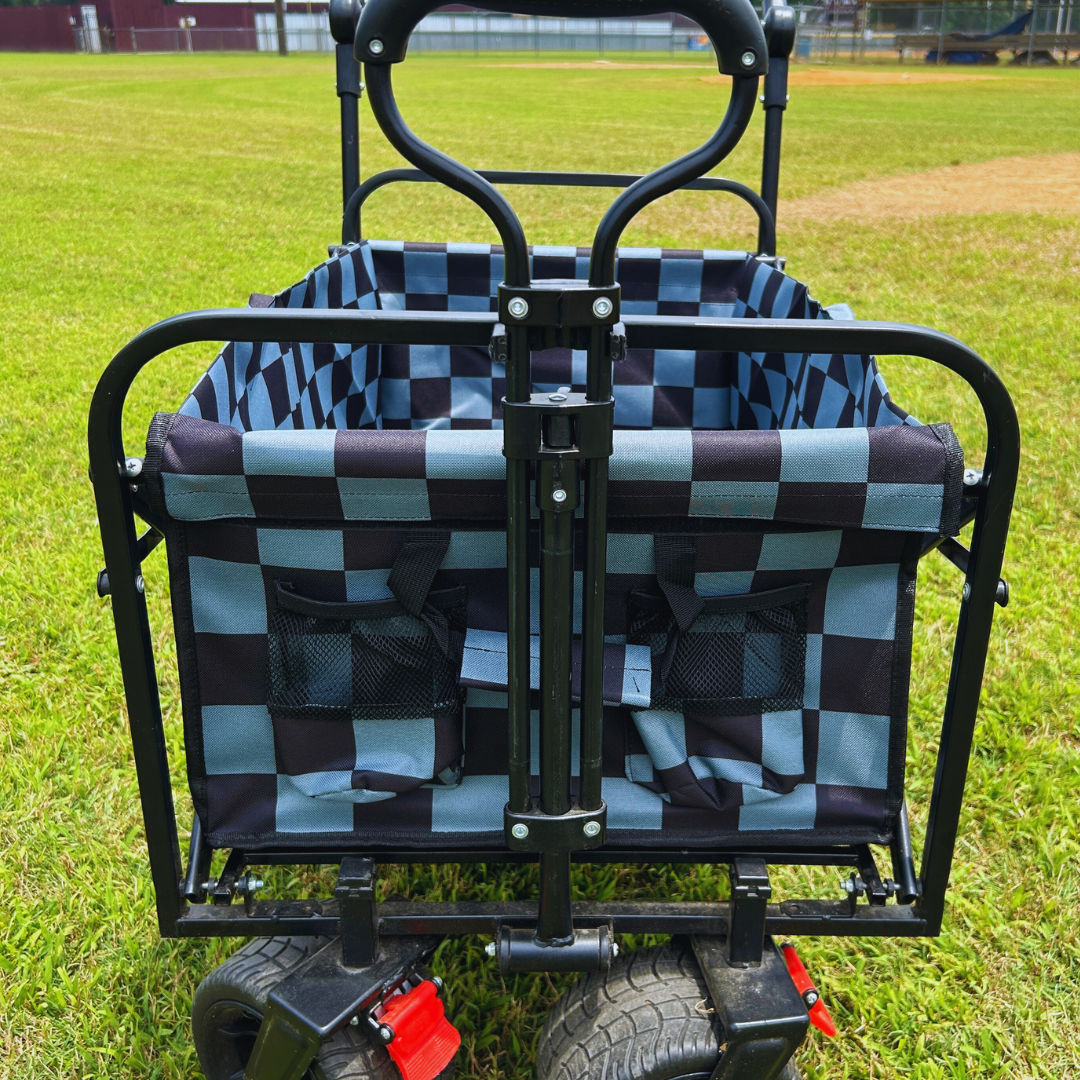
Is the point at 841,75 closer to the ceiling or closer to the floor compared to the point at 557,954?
closer to the ceiling

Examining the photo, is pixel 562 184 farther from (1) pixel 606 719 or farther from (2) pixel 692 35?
(2) pixel 692 35

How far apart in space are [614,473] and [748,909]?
1.65 ft

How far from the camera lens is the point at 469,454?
0.99 m

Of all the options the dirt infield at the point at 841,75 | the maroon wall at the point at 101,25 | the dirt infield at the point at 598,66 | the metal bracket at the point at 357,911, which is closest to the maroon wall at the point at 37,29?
the maroon wall at the point at 101,25

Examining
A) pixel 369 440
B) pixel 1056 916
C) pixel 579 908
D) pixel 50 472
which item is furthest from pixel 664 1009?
pixel 50 472

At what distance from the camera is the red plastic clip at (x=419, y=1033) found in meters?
1.18

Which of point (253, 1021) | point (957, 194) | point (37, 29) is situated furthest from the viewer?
point (37, 29)

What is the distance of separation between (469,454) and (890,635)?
0.47m

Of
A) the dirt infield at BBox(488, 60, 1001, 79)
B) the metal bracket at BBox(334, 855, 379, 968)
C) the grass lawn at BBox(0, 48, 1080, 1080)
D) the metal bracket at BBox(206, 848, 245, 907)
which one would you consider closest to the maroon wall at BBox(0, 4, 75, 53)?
the dirt infield at BBox(488, 60, 1001, 79)

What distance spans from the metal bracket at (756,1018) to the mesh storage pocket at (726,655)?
30cm

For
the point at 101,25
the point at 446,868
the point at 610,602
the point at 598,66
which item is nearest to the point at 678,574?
the point at 610,602

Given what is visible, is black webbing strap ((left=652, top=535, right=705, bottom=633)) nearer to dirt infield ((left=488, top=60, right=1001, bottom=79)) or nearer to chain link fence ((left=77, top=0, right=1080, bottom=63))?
dirt infield ((left=488, top=60, right=1001, bottom=79))

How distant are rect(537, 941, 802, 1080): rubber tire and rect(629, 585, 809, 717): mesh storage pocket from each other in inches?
12.7

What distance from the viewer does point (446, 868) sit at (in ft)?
5.86
